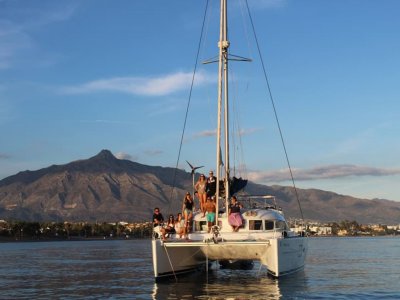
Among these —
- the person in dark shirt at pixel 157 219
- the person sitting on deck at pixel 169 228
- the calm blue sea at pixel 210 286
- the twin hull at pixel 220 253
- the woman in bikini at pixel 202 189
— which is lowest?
the calm blue sea at pixel 210 286

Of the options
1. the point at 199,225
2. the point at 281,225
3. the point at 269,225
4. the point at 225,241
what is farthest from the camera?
the point at 281,225

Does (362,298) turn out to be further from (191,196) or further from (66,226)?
(66,226)

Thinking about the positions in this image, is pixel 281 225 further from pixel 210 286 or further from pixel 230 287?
pixel 210 286

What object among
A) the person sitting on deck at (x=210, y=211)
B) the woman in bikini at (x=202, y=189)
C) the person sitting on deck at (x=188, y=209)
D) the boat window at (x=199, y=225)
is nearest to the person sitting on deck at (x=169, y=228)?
the person sitting on deck at (x=188, y=209)

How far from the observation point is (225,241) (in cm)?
2577

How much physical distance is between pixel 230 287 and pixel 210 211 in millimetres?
3634

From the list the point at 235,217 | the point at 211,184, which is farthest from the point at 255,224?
the point at 211,184

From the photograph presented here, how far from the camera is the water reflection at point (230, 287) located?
2381cm

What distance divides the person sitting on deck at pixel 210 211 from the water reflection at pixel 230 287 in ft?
8.96

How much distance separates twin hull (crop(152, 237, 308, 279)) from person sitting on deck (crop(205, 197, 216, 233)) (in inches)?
49.8

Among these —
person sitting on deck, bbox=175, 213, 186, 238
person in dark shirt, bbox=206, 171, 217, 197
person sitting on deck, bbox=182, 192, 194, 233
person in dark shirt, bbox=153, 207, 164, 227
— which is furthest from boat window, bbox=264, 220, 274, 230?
person in dark shirt, bbox=153, 207, 164, 227

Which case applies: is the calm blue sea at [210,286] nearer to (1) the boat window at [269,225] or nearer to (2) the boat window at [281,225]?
(1) the boat window at [269,225]

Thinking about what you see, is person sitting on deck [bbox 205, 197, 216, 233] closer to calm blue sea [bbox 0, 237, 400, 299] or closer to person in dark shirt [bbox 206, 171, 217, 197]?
person in dark shirt [bbox 206, 171, 217, 197]

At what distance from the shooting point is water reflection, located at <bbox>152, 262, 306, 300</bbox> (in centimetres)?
2381
